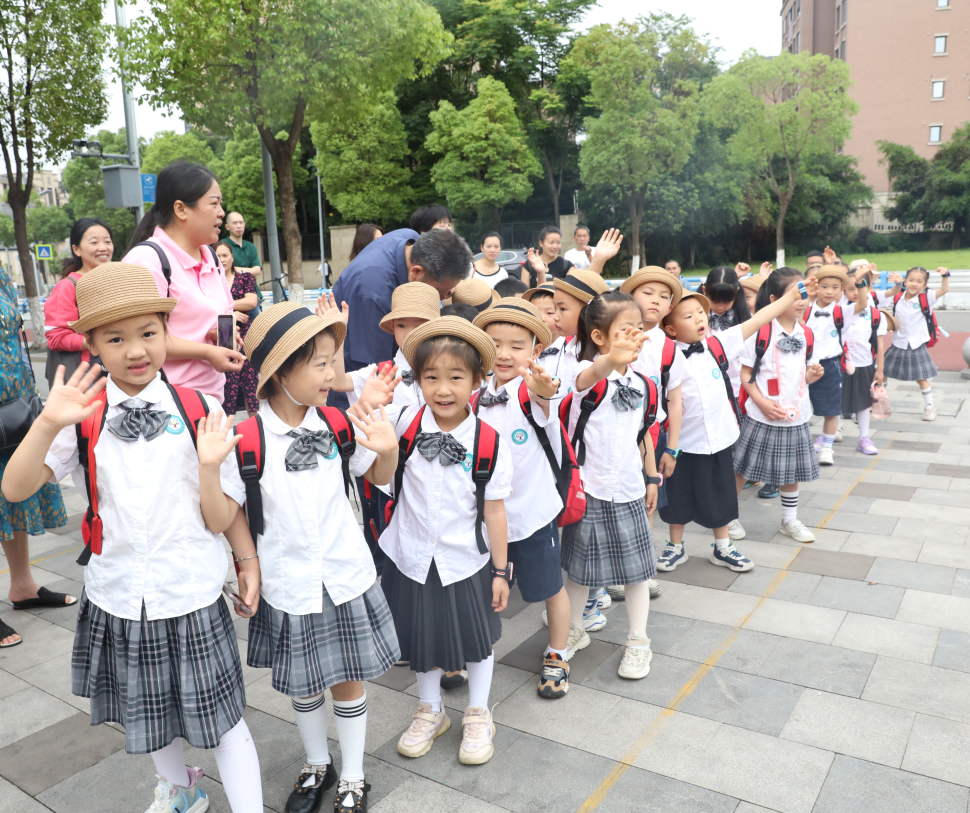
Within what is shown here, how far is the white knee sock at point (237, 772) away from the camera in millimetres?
2207

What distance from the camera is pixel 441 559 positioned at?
2.60m

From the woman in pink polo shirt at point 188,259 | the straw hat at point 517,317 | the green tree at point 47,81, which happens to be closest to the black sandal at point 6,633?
the woman in pink polo shirt at point 188,259

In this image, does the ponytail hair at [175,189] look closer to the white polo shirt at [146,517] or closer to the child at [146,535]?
the child at [146,535]

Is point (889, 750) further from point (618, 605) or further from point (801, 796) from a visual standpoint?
point (618, 605)

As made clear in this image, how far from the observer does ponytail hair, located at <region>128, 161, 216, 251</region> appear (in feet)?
Answer: 10.0

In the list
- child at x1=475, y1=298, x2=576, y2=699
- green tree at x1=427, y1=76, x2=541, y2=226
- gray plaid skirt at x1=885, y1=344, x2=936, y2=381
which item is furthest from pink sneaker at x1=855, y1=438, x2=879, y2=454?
green tree at x1=427, y1=76, x2=541, y2=226

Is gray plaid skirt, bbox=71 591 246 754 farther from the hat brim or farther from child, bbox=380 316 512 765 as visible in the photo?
the hat brim

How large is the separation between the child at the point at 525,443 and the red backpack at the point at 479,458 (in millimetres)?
334

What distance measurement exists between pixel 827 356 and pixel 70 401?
19.0ft

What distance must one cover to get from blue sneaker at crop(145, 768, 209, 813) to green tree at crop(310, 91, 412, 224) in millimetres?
32577

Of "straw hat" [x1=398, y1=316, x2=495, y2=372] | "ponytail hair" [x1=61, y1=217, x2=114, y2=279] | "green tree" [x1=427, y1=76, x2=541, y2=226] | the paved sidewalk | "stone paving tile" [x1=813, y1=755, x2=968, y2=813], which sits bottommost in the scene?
the paved sidewalk

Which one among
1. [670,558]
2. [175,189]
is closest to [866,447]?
[670,558]

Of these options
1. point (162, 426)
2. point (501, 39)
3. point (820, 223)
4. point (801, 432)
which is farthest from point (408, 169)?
point (162, 426)

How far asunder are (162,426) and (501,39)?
33075 millimetres
